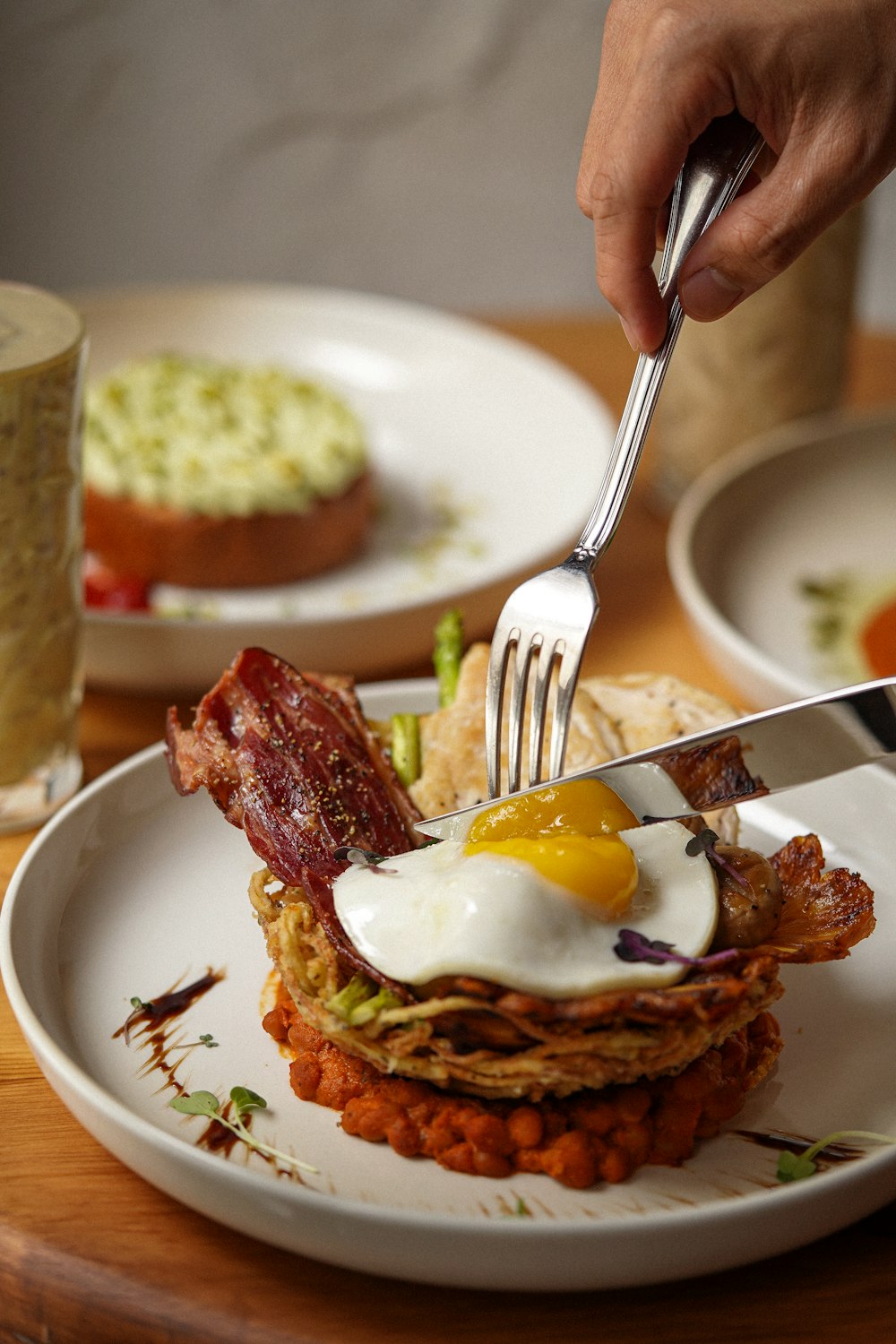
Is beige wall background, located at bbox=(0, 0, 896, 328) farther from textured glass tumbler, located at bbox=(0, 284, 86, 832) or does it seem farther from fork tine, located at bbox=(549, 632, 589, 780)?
fork tine, located at bbox=(549, 632, 589, 780)

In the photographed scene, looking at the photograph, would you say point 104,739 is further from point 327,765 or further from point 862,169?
point 862,169

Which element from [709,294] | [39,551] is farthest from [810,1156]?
[39,551]

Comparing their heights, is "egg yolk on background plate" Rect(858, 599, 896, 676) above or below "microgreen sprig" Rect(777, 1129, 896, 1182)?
below

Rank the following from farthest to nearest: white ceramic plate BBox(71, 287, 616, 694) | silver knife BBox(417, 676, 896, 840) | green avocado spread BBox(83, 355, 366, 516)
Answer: green avocado spread BBox(83, 355, 366, 516) → white ceramic plate BBox(71, 287, 616, 694) → silver knife BBox(417, 676, 896, 840)

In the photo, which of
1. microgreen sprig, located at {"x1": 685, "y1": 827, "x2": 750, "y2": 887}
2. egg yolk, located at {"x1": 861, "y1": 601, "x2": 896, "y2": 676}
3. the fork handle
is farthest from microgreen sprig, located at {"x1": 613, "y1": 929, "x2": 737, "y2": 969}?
egg yolk, located at {"x1": 861, "y1": 601, "x2": 896, "y2": 676}

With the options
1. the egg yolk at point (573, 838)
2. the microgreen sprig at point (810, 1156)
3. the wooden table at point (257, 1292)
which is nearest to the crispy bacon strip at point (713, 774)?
the egg yolk at point (573, 838)

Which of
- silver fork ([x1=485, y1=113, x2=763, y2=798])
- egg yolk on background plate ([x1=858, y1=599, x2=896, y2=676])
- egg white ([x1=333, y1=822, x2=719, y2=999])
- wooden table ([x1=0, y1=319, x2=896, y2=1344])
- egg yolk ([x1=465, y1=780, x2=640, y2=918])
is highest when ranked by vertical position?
silver fork ([x1=485, y1=113, x2=763, y2=798])

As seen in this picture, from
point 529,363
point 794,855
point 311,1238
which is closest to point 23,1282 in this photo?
point 311,1238
